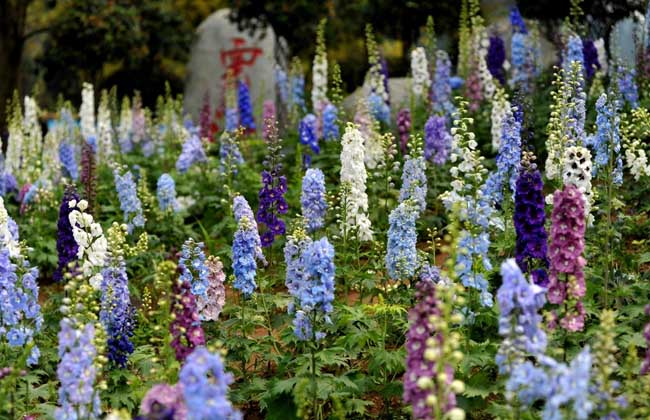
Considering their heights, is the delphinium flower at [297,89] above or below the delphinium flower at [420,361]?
above

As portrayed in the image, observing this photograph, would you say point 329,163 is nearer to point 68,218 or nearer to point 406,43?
point 68,218

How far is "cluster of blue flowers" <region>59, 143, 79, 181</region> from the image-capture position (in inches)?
488

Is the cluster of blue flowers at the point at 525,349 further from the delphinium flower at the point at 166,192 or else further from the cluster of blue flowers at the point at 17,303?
the delphinium flower at the point at 166,192

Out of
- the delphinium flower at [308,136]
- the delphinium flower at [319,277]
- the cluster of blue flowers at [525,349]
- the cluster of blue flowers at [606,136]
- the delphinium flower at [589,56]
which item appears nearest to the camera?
the cluster of blue flowers at [525,349]

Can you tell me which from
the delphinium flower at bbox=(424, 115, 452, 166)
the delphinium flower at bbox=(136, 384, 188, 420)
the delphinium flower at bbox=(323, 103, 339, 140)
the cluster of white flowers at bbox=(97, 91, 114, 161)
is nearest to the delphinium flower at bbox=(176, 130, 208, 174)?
the delphinium flower at bbox=(323, 103, 339, 140)

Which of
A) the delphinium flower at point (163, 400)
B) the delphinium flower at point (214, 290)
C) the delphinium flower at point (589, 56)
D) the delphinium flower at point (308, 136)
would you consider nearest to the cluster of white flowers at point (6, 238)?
the delphinium flower at point (214, 290)

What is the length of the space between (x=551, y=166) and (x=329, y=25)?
1310 centimetres

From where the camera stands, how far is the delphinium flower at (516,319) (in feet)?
15.4

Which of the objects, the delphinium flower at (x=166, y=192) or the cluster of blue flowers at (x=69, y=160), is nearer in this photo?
the delphinium flower at (x=166, y=192)

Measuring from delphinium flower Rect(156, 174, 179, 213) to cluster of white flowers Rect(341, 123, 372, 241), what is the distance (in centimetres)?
271

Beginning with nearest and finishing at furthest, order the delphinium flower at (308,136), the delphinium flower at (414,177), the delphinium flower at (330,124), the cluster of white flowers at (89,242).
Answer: the cluster of white flowers at (89,242) → the delphinium flower at (414,177) → the delphinium flower at (308,136) → the delphinium flower at (330,124)

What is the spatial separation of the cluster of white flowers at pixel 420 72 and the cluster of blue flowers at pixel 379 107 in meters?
0.77

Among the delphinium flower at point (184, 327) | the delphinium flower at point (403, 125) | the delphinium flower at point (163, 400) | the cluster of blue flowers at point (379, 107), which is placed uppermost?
the cluster of blue flowers at point (379, 107)

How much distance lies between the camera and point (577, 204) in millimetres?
5348
